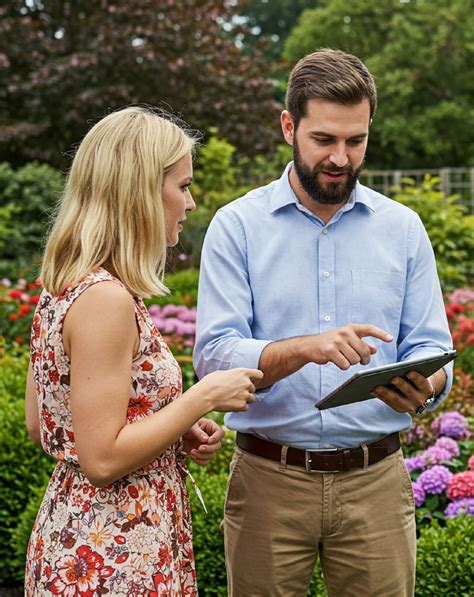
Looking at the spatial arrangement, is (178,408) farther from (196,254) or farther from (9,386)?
(196,254)

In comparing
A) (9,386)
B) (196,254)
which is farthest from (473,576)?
(196,254)

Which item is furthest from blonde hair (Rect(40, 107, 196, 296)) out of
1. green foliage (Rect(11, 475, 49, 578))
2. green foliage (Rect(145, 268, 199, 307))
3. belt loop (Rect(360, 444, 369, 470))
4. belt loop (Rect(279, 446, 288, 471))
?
green foliage (Rect(145, 268, 199, 307))

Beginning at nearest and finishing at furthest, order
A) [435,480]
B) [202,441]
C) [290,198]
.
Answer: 1. [202,441]
2. [290,198]
3. [435,480]

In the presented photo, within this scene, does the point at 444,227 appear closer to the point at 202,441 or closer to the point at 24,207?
the point at 24,207

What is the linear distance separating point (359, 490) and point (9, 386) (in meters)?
3.09

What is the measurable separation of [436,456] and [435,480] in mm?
251

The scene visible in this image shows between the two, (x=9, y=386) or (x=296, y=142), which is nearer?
(x=296, y=142)

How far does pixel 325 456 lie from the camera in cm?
260

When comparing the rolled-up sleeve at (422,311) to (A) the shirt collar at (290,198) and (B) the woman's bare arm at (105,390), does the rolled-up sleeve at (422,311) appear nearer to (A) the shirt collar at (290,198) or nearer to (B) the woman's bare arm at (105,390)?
(A) the shirt collar at (290,198)

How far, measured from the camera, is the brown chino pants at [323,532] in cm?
261

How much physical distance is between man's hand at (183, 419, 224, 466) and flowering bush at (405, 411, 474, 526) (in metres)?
1.52

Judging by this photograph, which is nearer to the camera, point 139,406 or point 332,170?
point 139,406

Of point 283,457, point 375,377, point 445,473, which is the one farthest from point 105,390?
point 445,473

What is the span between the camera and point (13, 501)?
440 centimetres
